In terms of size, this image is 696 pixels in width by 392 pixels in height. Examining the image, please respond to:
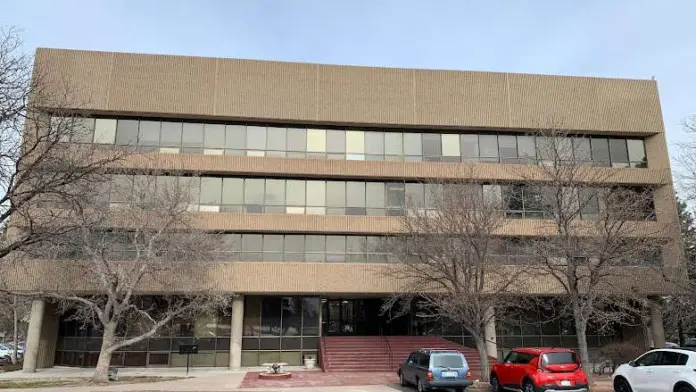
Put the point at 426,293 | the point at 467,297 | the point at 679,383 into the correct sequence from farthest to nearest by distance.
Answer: the point at 426,293 < the point at 467,297 < the point at 679,383

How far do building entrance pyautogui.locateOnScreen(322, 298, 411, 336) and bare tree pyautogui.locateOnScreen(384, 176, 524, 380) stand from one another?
7.42 meters

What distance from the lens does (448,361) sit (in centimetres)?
A: 1775

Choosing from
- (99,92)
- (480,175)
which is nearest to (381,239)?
(480,175)

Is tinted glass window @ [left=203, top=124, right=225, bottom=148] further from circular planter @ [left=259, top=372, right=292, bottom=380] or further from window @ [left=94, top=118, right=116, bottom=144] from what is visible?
circular planter @ [left=259, top=372, right=292, bottom=380]

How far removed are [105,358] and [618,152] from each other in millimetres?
30932

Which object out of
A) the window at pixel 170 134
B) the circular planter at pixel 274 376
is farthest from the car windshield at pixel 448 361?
the window at pixel 170 134

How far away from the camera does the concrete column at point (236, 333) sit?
2869cm

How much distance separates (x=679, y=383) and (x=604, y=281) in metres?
11.8

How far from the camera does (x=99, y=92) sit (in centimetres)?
2956

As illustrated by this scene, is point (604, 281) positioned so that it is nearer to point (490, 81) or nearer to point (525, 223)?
point (525, 223)

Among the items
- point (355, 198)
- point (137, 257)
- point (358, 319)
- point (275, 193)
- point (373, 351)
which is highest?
point (275, 193)

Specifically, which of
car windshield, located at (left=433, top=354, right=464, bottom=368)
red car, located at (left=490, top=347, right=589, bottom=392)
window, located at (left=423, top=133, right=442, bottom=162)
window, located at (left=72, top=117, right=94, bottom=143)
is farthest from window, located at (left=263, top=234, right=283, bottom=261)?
red car, located at (left=490, top=347, right=589, bottom=392)

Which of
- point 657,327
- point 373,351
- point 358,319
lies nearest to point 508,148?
point 657,327

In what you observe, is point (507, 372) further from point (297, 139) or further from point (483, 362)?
point (297, 139)
